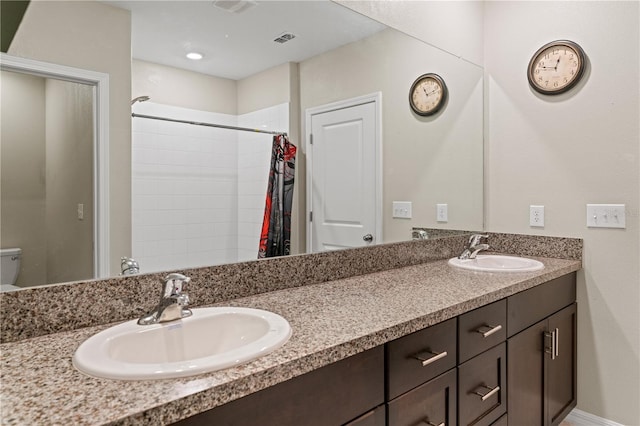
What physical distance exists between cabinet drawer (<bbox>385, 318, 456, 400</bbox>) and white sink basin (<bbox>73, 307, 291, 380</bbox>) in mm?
318

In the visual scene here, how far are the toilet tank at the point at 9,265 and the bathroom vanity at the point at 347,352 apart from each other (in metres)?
0.04

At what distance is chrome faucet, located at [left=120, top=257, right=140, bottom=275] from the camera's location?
3.88ft

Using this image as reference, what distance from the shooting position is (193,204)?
4.39 ft

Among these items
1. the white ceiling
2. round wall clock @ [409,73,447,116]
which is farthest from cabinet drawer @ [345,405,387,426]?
round wall clock @ [409,73,447,116]

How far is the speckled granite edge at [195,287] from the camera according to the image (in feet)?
3.30

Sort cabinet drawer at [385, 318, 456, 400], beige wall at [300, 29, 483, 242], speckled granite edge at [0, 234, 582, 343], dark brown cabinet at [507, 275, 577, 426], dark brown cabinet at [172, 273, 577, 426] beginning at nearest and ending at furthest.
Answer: dark brown cabinet at [172, 273, 577, 426]
speckled granite edge at [0, 234, 582, 343]
cabinet drawer at [385, 318, 456, 400]
dark brown cabinet at [507, 275, 577, 426]
beige wall at [300, 29, 483, 242]

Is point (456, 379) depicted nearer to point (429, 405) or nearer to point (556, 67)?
point (429, 405)

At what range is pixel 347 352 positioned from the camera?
0.97 m

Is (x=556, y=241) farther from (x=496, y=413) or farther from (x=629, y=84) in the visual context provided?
(x=496, y=413)

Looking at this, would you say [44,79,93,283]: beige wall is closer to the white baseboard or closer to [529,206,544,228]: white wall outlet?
[529,206,544,228]: white wall outlet

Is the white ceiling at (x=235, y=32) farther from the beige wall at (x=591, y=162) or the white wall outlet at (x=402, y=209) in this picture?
the beige wall at (x=591, y=162)

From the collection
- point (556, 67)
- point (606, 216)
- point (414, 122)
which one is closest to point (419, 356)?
point (414, 122)

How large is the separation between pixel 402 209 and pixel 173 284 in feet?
4.24

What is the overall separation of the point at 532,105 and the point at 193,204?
6.53ft
